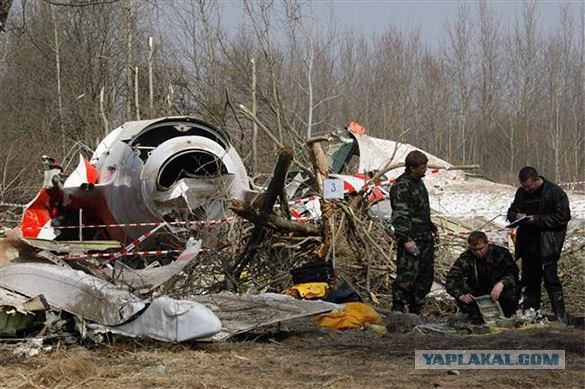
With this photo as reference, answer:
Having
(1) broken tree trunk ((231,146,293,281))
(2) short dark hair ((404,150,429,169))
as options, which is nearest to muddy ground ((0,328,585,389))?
(2) short dark hair ((404,150,429,169))

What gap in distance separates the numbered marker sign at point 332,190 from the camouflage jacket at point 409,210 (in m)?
1.25

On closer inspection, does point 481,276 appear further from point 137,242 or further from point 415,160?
point 137,242

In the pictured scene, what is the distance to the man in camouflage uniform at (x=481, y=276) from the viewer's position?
24.8ft

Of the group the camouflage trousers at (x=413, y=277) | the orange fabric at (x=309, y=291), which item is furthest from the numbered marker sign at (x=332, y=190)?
the camouflage trousers at (x=413, y=277)

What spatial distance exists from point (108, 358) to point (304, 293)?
2709mm

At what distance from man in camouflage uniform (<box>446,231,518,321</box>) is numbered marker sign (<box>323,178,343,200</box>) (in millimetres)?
2100

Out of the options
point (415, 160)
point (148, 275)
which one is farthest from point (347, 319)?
point (148, 275)

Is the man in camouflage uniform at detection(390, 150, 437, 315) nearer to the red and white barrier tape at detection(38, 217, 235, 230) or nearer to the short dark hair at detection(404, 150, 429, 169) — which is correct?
the short dark hair at detection(404, 150, 429, 169)

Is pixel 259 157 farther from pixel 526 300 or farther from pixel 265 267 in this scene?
pixel 526 300

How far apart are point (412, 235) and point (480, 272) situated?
85 cm

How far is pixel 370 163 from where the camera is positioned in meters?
15.6

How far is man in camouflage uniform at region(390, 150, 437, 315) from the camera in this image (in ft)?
27.0

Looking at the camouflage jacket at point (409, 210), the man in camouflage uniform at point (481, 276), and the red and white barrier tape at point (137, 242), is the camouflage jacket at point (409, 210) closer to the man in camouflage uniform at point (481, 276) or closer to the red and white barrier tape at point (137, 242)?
the man in camouflage uniform at point (481, 276)

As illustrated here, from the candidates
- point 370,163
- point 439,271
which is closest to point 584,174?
point 370,163
